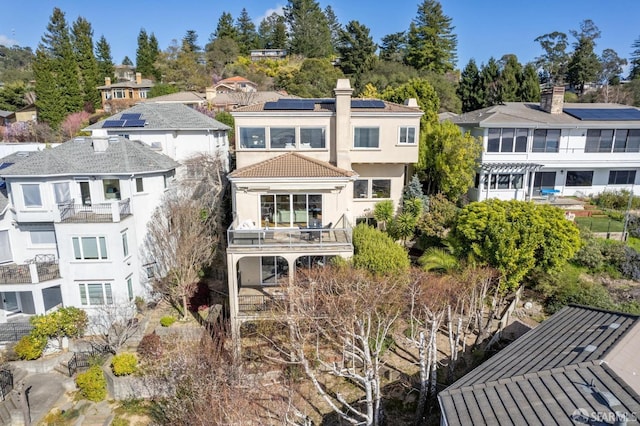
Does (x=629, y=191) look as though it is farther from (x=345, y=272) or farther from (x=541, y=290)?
(x=345, y=272)

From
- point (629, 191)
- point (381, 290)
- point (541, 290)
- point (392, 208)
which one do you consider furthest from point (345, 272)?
point (629, 191)

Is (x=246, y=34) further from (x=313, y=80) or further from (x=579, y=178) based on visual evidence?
(x=579, y=178)

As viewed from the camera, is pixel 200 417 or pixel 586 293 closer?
pixel 200 417

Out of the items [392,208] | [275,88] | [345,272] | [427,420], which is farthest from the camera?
[275,88]

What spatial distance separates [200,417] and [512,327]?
16.1m

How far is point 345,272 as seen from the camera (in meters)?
18.0

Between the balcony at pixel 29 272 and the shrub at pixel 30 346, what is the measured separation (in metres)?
3.03

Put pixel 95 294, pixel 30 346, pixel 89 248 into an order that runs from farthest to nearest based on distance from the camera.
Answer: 1. pixel 95 294
2. pixel 89 248
3. pixel 30 346

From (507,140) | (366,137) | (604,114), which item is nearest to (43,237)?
(366,137)

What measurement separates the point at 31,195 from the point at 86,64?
52.5m

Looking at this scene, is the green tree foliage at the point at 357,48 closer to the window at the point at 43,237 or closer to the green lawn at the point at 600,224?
the green lawn at the point at 600,224

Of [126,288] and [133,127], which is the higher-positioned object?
[133,127]

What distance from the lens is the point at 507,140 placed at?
2988 centimetres

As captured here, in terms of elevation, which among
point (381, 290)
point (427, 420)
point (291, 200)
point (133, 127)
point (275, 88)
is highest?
point (275, 88)
